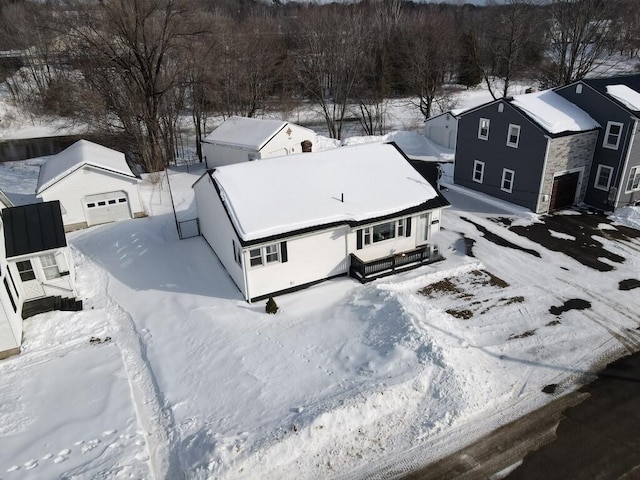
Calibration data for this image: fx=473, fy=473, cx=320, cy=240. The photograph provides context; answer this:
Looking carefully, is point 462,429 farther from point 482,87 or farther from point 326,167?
point 482,87

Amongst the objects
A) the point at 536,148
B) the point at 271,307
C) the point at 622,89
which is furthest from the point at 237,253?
the point at 622,89

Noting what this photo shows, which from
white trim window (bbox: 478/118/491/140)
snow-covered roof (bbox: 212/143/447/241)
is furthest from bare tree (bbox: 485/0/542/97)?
snow-covered roof (bbox: 212/143/447/241)

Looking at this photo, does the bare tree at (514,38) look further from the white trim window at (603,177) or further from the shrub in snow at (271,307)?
the shrub in snow at (271,307)

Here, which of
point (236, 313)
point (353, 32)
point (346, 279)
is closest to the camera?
point (236, 313)

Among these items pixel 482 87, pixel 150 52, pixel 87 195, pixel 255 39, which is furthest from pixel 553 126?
pixel 482 87

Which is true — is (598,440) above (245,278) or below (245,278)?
below

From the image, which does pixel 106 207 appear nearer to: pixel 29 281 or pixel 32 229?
pixel 32 229
